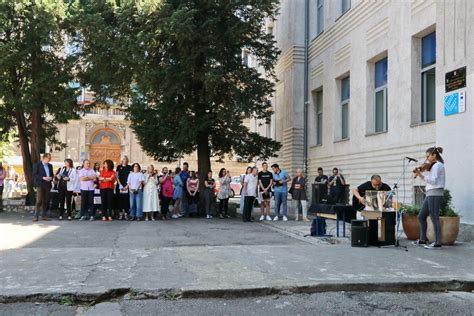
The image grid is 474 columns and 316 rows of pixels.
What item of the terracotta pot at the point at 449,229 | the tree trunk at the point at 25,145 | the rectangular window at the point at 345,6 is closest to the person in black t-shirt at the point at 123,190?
the tree trunk at the point at 25,145

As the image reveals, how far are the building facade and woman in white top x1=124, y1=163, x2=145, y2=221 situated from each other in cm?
706

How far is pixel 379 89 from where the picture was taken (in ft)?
53.0

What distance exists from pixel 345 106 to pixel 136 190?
835 cm

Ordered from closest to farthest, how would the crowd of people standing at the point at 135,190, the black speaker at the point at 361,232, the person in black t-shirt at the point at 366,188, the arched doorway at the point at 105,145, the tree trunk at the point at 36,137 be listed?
the black speaker at the point at 361,232
the person in black t-shirt at the point at 366,188
the crowd of people standing at the point at 135,190
the tree trunk at the point at 36,137
the arched doorway at the point at 105,145

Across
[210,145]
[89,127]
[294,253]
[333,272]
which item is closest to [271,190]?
[210,145]

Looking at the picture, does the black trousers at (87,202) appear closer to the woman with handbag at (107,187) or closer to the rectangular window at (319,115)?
the woman with handbag at (107,187)

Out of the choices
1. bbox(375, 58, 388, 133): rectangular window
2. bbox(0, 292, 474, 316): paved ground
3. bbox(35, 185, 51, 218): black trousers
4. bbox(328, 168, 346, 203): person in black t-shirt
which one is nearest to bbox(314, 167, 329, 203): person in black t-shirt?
bbox(328, 168, 346, 203): person in black t-shirt

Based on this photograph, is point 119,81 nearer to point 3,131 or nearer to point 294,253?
point 3,131

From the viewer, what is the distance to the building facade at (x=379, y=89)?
36.0 feet

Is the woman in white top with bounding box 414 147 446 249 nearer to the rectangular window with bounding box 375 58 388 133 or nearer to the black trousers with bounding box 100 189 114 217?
the rectangular window with bounding box 375 58 388 133

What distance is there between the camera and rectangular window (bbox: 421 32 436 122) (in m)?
13.2

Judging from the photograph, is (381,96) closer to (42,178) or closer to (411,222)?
(411,222)

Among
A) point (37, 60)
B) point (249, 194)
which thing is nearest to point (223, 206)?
point (249, 194)

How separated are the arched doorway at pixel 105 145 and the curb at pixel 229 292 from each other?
4267cm
